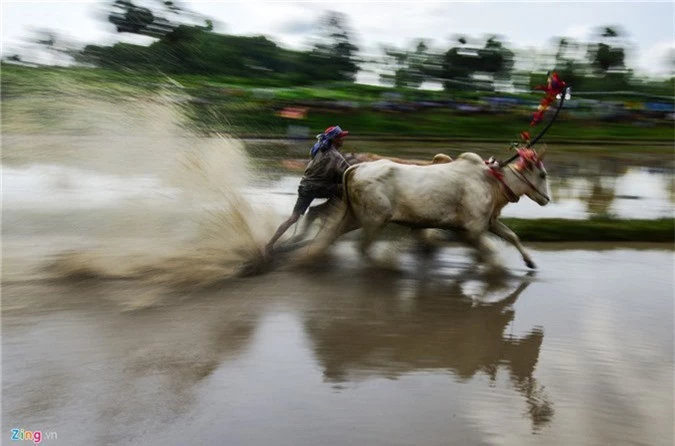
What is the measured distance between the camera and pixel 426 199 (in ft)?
22.2

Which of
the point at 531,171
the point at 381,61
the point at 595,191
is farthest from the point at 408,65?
the point at 531,171

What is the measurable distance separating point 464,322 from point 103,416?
9.87 feet

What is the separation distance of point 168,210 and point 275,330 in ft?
9.77

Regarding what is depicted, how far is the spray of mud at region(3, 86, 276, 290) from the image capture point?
6.70m

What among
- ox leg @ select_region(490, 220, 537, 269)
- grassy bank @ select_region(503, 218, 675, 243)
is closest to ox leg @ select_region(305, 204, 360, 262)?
ox leg @ select_region(490, 220, 537, 269)

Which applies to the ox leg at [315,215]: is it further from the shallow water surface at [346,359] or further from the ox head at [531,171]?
the ox head at [531,171]

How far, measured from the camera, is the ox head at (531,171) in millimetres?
7262

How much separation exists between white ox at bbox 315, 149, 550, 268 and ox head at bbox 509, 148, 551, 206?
0.85 ft

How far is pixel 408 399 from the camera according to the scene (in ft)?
14.2

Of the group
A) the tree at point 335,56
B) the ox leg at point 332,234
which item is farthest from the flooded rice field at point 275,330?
the tree at point 335,56

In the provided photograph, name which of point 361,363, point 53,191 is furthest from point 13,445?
point 53,191

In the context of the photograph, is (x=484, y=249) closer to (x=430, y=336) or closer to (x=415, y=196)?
(x=415, y=196)

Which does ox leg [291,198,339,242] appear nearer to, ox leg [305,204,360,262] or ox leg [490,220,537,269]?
ox leg [305,204,360,262]

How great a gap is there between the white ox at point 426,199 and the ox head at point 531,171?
0.26 m
